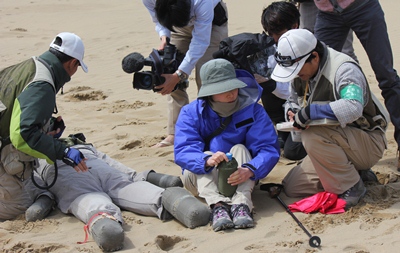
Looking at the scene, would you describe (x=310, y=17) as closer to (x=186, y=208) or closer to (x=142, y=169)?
(x=142, y=169)

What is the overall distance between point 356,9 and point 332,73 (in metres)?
0.88

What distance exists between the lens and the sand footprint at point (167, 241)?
149 inches

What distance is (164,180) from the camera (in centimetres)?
453

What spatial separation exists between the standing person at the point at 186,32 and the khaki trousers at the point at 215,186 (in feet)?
4.00

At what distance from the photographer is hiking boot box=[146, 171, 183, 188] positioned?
4.51 m

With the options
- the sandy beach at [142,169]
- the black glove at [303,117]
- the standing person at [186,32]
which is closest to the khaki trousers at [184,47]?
the standing person at [186,32]

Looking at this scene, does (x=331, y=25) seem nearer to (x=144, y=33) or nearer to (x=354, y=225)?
(x=354, y=225)

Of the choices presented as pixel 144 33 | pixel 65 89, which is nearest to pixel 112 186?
pixel 65 89

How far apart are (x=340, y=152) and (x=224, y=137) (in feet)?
2.65

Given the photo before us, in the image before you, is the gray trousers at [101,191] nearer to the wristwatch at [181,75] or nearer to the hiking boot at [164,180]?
the hiking boot at [164,180]

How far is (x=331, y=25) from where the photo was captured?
4.88 meters

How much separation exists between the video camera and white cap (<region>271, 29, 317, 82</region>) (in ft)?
4.45

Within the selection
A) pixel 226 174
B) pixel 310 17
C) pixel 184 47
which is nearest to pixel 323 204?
pixel 226 174

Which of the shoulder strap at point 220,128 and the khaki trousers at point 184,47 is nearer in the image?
the shoulder strap at point 220,128
